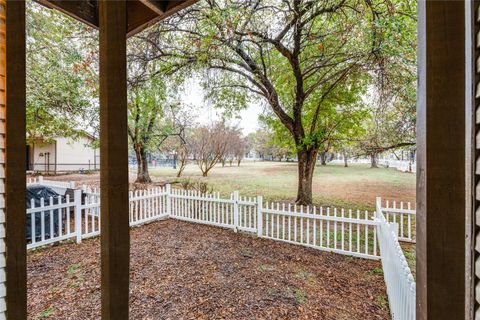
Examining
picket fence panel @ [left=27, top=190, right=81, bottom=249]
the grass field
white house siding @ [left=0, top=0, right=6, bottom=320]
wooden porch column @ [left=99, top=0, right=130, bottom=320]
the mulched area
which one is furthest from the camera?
the grass field

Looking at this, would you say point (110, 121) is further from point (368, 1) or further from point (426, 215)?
point (368, 1)

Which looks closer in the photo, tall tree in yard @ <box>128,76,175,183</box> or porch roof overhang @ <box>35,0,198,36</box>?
porch roof overhang @ <box>35,0,198,36</box>

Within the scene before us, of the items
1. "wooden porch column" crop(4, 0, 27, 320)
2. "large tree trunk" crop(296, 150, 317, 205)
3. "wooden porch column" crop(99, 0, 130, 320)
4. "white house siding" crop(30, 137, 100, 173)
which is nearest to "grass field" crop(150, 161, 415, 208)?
"large tree trunk" crop(296, 150, 317, 205)

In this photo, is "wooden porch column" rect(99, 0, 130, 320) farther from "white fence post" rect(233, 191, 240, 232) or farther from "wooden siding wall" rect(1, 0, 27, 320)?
"white fence post" rect(233, 191, 240, 232)

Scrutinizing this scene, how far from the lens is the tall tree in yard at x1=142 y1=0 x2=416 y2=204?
4.53 metres

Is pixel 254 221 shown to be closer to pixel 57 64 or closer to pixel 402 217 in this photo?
pixel 402 217

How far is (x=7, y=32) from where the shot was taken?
110cm

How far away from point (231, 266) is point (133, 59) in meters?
4.83

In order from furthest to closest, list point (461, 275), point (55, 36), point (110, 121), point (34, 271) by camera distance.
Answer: point (55, 36) → point (34, 271) → point (110, 121) → point (461, 275)

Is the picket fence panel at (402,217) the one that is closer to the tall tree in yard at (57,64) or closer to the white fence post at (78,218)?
the white fence post at (78,218)

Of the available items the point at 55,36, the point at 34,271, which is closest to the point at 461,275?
the point at 34,271

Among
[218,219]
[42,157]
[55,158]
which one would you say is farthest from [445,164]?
[42,157]

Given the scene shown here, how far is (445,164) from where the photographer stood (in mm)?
764

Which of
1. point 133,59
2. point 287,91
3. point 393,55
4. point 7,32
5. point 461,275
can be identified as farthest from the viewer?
point 287,91
